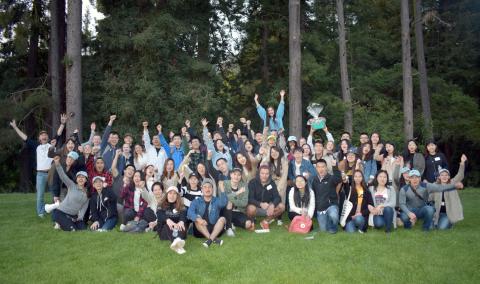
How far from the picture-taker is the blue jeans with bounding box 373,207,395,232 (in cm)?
799

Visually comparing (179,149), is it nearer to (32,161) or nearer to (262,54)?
(262,54)

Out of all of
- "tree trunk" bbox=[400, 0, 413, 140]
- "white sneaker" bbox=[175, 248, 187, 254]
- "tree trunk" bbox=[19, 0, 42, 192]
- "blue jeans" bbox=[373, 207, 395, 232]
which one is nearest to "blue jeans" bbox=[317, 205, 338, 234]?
"blue jeans" bbox=[373, 207, 395, 232]

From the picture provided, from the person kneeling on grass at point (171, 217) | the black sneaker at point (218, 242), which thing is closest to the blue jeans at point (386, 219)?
the black sneaker at point (218, 242)

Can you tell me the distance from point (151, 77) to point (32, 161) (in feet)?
28.0

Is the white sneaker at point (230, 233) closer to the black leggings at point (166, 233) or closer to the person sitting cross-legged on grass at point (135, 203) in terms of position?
the black leggings at point (166, 233)

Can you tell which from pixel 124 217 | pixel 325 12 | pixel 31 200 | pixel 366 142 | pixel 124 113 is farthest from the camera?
pixel 325 12

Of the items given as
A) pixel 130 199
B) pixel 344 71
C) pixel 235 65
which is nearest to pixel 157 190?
pixel 130 199

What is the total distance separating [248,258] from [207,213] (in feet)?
4.44

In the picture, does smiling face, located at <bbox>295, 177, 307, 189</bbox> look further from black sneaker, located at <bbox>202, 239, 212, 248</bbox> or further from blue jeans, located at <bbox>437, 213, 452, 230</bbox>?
blue jeans, located at <bbox>437, 213, 452, 230</bbox>

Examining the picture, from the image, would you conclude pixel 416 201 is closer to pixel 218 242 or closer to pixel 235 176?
pixel 235 176

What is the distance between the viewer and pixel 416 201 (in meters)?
8.36

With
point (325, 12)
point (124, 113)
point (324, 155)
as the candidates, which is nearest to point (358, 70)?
point (325, 12)

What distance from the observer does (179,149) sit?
33.7ft

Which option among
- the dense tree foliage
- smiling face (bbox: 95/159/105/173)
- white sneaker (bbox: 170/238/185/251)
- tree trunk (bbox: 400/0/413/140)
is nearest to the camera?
white sneaker (bbox: 170/238/185/251)
